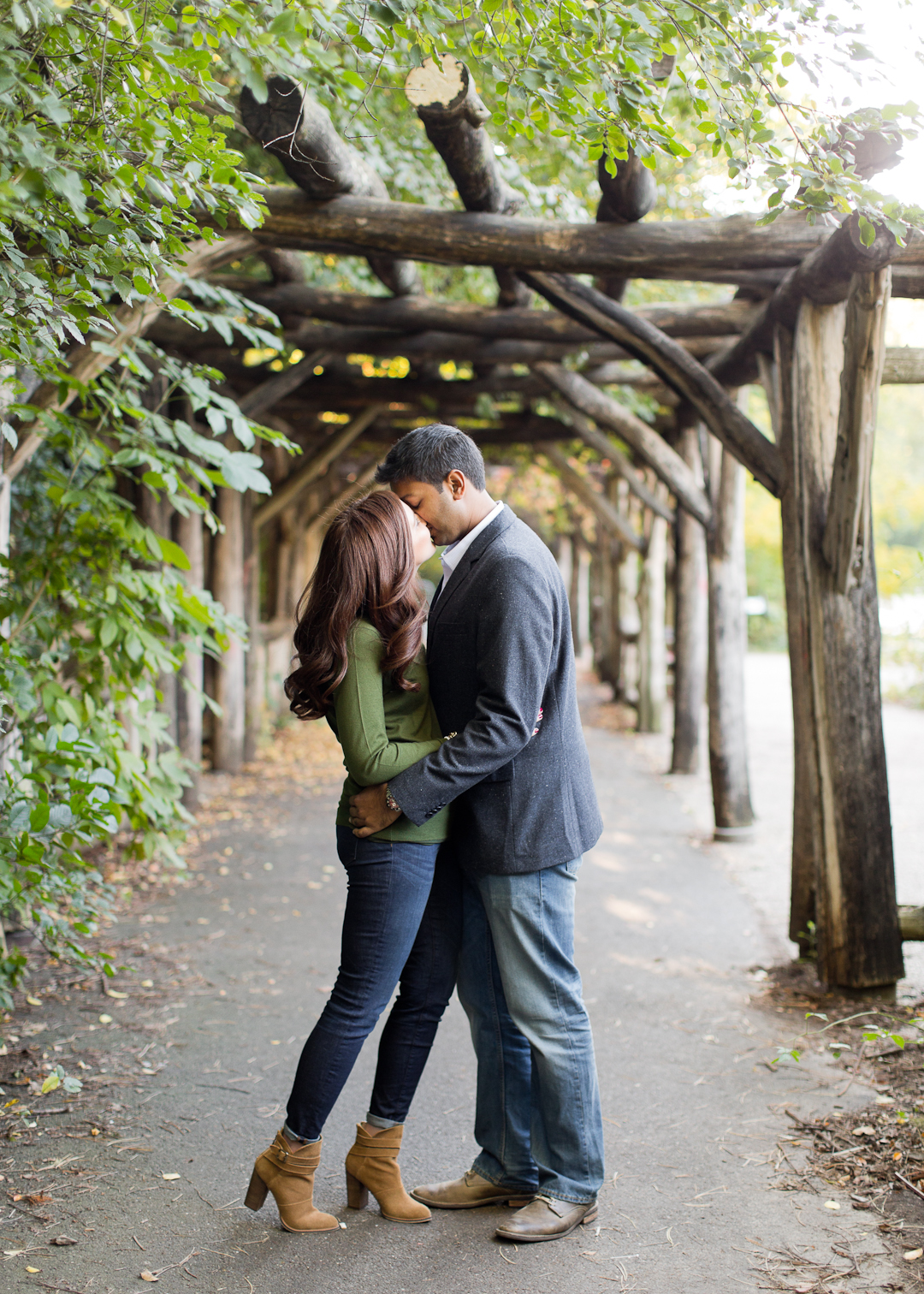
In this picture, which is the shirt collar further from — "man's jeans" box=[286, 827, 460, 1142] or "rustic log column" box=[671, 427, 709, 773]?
"rustic log column" box=[671, 427, 709, 773]

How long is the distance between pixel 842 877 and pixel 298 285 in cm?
408

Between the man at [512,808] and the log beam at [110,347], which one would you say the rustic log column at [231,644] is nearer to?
the log beam at [110,347]

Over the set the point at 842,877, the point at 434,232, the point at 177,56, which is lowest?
the point at 842,877

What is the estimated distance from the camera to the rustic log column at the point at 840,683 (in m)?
3.69

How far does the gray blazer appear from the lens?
2145 mm

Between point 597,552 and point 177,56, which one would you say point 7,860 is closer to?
point 177,56

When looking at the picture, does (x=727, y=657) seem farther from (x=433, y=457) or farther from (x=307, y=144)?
(x=433, y=457)

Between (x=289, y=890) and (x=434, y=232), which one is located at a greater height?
(x=434, y=232)

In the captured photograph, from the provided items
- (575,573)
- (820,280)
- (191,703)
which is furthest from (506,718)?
(575,573)

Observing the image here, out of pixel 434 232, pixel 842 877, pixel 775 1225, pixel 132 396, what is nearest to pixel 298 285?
pixel 434 232

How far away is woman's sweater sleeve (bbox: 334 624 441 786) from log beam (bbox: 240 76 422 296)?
143 centimetres

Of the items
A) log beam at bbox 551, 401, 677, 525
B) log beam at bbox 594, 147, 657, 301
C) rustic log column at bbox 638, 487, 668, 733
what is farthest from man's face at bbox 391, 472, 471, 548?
rustic log column at bbox 638, 487, 668, 733

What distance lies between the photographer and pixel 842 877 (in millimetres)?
3721

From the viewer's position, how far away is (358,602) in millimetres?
2211
